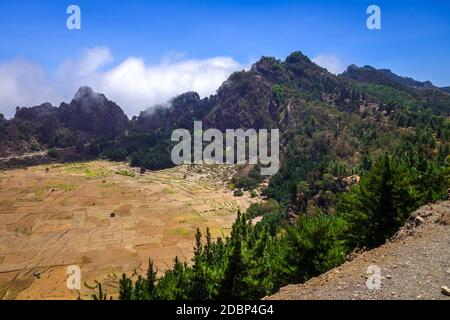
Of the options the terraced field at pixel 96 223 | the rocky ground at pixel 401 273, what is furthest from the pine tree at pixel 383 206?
the terraced field at pixel 96 223

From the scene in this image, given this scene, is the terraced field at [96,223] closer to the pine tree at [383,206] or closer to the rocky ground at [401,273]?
the pine tree at [383,206]

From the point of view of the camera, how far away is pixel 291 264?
40781mm

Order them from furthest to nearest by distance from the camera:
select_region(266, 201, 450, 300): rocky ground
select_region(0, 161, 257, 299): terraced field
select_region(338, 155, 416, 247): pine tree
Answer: select_region(0, 161, 257, 299): terraced field < select_region(338, 155, 416, 247): pine tree < select_region(266, 201, 450, 300): rocky ground

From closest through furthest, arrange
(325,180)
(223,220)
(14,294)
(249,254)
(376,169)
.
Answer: (249,254)
(376,169)
(14,294)
(325,180)
(223,220)

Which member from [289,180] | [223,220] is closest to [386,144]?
[289,180]

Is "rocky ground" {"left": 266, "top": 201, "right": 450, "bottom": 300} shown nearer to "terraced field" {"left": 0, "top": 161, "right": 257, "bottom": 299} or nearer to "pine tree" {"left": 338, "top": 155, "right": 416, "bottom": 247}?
"pine tree" {"left": 338, "top": 155, "right": 416, "bottom": 247}

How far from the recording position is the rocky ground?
74.0ft

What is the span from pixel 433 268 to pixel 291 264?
17.4 metres

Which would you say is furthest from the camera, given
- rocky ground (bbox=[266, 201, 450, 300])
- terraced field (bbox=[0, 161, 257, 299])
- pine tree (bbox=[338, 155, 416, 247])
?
terraced field (bbox=[0, 161, 257, 299])

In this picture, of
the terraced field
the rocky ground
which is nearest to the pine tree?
the rocky ground

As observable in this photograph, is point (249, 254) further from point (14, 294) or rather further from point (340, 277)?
point (14, 294)

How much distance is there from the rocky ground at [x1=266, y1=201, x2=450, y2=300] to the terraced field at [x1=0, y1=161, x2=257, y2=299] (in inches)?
2237

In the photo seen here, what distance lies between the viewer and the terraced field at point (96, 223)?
8144cm
